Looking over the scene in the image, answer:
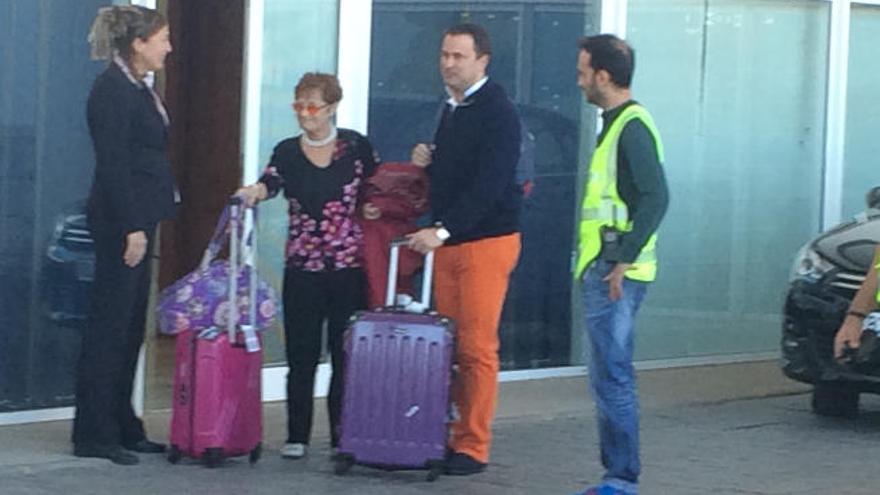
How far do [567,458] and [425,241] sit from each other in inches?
61.4

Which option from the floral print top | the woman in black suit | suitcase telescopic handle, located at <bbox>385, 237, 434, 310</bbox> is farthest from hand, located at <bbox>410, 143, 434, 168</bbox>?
the woman in black suit

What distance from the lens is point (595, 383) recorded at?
744 cm

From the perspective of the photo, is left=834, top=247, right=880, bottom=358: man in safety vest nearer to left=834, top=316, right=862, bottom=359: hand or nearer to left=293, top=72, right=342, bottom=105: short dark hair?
left=834, top=316, right=862, bottom=359: hand

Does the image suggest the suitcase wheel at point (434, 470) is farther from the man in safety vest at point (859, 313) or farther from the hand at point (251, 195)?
the man in safety vest at point (859, 313)

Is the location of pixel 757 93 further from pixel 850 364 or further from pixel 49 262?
pixel 49 262

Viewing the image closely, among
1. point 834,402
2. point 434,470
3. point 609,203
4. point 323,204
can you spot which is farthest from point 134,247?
point 834,402

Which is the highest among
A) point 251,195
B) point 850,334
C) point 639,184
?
point 639,184

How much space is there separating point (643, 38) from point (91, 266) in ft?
14.4

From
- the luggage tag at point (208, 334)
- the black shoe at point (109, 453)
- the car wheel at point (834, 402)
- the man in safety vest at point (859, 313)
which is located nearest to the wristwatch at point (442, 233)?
the luggage tag at point (208, 334)

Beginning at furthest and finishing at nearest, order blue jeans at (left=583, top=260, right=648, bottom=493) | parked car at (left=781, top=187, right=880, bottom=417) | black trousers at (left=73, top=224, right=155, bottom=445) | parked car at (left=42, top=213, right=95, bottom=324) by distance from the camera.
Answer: parked car at (left=781, top=187, right=880, bottom=417) → parked car at (left=42, top=213, right=95, bottom=324) → black trousers at (left=73, top=224, right=155, bottom=445) → blue jeans at (left=583, top=260, right=648, bottom=493)

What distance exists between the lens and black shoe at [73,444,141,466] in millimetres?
8148

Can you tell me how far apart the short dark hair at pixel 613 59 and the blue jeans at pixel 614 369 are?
71 centimetres

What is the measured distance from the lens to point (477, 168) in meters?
7.97

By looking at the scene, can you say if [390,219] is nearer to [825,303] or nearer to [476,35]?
[476,35]
